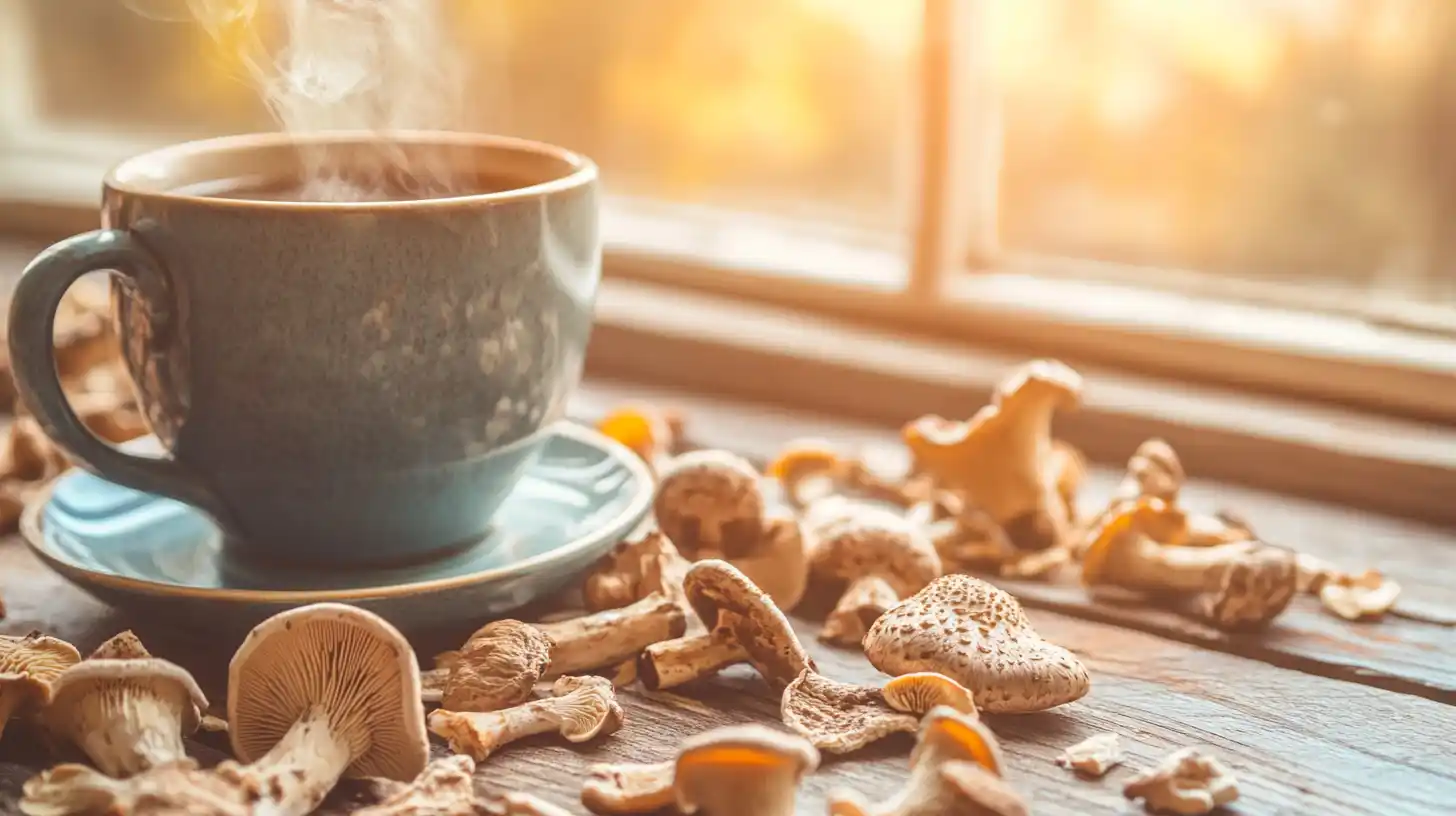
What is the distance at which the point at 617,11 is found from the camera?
1104 millimetres

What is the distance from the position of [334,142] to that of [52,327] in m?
0.17

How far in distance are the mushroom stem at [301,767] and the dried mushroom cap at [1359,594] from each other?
0.45 meters

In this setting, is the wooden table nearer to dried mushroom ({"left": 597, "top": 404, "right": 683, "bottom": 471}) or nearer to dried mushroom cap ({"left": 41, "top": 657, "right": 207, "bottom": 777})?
dried mushroom cap ({"left": 41, "top": 657, "right": 207, "bottom": 777})

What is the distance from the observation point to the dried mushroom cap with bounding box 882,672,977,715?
1.67ft

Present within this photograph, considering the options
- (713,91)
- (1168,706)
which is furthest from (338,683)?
(713,91)

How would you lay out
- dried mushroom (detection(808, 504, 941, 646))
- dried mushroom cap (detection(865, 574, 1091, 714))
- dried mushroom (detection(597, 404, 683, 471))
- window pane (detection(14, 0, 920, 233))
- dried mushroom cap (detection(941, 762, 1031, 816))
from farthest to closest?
window pane (detection(14, 0, 920, 233))
dried mushroom (detection(597, 404, 683, 471))
dried mushroom (detection(808, 504, 941, 646))
dried mushroom cap (detection(865, 574, 1091, 714))
dried mushroom cap (detection(941, 762, 1031, 816))

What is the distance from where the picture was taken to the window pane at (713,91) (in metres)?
1.03

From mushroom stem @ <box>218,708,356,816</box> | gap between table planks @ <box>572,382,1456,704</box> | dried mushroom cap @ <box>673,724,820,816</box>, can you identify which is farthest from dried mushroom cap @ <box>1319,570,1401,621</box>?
mushroom stem @ <box>218,708,356,816</box>

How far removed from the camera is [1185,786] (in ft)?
1.58

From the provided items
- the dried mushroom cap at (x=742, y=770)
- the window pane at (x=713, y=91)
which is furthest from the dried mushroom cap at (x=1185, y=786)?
the window pane at (x=713, y=91)

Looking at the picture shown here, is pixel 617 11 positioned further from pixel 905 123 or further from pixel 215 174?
pixel 215 174

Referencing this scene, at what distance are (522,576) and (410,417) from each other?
0.26ft

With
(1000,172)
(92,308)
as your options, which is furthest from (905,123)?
(92,308)

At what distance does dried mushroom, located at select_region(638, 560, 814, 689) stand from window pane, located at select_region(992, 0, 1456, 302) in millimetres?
513
